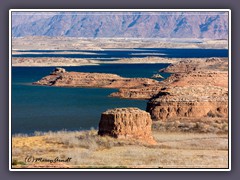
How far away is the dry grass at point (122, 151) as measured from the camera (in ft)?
63.5

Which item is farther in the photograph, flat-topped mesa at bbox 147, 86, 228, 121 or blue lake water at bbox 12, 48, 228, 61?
blue lake water at bbox 12, 48, 228, 61

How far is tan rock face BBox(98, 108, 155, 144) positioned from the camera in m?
24.2

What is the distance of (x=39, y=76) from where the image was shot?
7506 centimetres

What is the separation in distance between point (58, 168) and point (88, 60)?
218ft

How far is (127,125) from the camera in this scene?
2427cm

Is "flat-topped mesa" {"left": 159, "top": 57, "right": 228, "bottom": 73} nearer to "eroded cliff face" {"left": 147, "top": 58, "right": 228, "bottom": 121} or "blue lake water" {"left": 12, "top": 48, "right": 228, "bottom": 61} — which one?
"blue lake water" {"left": 12, "top": 48, "right": 228, "bottom": 61}

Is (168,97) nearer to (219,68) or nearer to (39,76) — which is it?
(219,68)

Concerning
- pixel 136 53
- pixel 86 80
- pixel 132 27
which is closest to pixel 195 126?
pixel 86 80

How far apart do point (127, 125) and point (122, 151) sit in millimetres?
2407

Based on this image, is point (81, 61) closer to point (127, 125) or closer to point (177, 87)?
point (177, 87)

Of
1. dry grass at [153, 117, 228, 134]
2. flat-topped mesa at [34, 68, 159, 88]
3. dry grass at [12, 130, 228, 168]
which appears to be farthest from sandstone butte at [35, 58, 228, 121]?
dry grass at [12, 130, 228, 168]

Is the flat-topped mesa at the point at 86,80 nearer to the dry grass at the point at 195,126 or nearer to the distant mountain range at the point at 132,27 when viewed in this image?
the distant mountain range at the point at 132,27

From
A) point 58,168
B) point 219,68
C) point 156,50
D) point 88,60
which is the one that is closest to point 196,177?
point 58,168

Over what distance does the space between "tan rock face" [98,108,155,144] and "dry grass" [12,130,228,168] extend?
Result: 42cm
